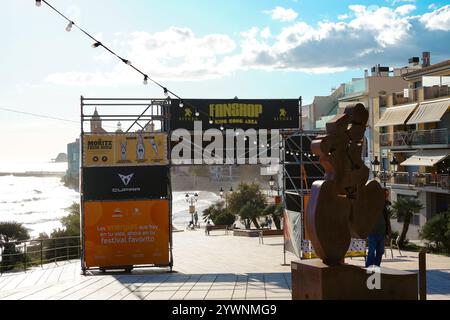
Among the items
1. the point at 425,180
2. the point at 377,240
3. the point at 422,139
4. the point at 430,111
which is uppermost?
the point at 430,111

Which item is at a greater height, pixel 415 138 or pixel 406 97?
pixel 406 97

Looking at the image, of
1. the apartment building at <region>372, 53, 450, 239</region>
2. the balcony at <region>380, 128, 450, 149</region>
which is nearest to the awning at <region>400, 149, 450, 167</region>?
the apartment building at <region>372, 53, 450, 239</region>

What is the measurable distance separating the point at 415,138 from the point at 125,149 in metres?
25.0

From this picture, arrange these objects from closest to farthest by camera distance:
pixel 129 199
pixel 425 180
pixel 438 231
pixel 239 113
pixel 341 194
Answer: pixel 341 194, pixel 129 199, pixel 239 113, pixel 438 231, pixel 425 180

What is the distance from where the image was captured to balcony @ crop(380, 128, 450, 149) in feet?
118

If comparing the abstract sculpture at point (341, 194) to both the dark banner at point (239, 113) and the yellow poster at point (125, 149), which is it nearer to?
the yellow poster at point (125, 149)

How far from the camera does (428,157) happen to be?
3641cm

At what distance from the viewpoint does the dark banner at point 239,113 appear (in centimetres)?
2161

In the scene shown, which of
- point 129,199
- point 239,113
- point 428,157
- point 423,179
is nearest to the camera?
point 129,199

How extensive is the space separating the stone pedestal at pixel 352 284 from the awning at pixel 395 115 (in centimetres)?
3128

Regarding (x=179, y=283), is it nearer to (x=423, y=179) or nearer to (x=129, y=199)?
(x=129, y=199)

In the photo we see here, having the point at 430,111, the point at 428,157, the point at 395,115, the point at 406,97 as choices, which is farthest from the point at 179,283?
the point at 406,97

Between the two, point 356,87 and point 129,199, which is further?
point 356,87
